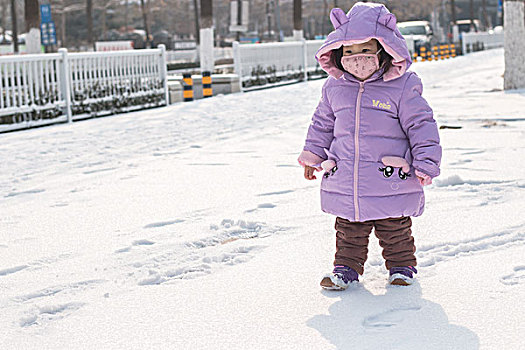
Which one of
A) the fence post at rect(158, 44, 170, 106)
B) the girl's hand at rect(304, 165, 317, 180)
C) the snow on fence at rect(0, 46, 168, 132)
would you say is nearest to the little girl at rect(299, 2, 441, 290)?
the girl's hand at rect(304, 165, 317, 180)

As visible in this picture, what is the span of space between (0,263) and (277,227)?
155 cm

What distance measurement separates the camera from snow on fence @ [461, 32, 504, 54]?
1562 inches

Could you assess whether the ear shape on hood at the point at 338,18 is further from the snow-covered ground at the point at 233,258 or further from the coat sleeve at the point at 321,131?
the snow-covered ground at the point at 233,258

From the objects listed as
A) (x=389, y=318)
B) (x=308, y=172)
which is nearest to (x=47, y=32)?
(x=308, y=172)

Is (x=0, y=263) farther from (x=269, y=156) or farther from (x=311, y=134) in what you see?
(x=269, y=156)

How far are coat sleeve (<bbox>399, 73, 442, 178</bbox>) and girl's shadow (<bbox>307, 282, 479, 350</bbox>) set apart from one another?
0.54 m

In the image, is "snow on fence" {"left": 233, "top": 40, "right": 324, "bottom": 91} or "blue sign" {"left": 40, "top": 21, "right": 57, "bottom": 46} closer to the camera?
"snow on fence" {"left": 233, "top": 40, "right": 324, "bottom": 91}

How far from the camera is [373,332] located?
9.12 ft

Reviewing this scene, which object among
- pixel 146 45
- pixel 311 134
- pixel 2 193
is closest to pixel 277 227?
pixel 311 134

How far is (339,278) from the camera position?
128 inches

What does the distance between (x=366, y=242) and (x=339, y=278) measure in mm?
200

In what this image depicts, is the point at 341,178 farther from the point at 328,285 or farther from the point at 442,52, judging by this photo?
the point at 442,52

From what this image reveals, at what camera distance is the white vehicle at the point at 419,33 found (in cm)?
3603

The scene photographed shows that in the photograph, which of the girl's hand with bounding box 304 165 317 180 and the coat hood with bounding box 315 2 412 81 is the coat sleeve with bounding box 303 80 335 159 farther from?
the coat hood with bounding box 315 2 412 81
